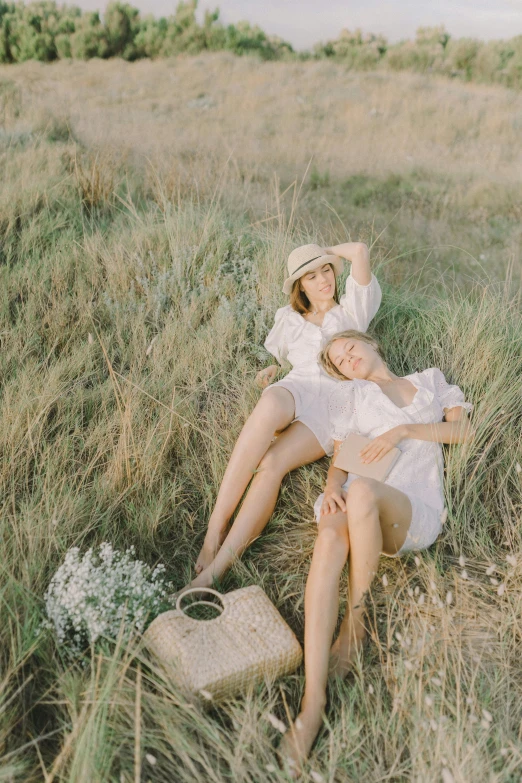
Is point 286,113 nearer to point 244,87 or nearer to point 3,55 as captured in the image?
point 244,87

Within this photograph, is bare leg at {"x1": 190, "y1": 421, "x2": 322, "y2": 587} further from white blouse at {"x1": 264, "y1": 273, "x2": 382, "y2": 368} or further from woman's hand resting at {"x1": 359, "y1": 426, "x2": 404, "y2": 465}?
white blouse at {"x1": 264, "y1": 273, "x2": 382, "y2": 368}

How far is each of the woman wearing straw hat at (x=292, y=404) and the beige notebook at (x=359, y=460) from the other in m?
0.25

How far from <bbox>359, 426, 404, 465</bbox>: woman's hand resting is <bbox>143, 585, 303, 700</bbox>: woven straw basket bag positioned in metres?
0.85

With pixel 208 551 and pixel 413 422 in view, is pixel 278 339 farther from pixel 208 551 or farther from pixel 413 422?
pixel 208 551

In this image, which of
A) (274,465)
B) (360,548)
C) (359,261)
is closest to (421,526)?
(360,548)

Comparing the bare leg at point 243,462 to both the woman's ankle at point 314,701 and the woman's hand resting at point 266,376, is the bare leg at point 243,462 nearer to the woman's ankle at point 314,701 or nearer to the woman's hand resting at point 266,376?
the woman's hand resting at point 266,376

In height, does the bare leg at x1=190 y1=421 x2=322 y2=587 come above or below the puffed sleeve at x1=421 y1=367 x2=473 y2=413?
below

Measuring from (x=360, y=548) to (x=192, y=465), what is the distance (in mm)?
1255

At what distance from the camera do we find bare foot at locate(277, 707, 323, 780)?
1.93 m

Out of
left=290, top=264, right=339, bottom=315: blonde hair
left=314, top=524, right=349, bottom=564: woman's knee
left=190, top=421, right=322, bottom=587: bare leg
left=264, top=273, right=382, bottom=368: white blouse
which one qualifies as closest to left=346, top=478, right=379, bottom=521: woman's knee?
left=314, top=524, right=349, bottom=564: woman's knee

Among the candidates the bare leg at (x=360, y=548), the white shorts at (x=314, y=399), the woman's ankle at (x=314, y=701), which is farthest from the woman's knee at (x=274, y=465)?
the woman's ankle at (x=314, y=701)

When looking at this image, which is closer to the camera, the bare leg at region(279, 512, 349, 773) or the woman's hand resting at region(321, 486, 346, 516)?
the bare leg at region(279, 512, 349, 773)

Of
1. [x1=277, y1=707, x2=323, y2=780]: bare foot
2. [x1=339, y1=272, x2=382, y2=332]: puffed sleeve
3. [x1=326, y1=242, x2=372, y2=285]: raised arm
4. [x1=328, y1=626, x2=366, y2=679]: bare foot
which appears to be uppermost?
[x1=326, y1=242, x2=372, y2=285]: raised arm

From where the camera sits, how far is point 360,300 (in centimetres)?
354
